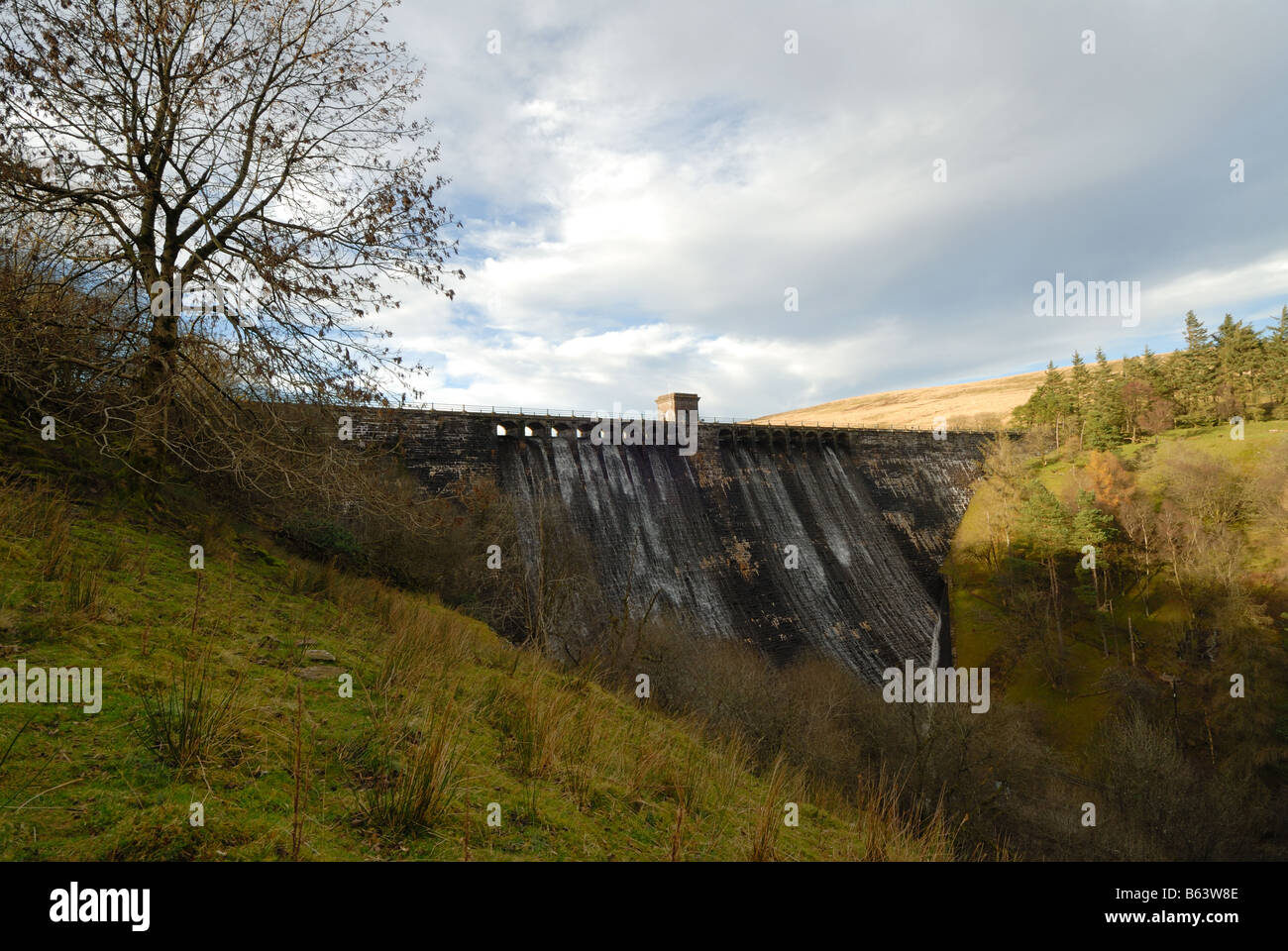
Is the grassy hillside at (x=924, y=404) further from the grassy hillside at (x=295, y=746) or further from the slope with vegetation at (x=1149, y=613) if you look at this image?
the grassy hillside at (x=295, y=746)

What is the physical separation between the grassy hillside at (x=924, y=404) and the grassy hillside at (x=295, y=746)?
118 metres

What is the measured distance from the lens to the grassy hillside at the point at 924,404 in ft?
404

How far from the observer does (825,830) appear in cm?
705

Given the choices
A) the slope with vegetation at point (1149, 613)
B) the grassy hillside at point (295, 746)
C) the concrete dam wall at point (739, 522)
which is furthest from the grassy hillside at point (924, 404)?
the grassy hillside at point (295, 746)

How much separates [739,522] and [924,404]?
116832 millimetres

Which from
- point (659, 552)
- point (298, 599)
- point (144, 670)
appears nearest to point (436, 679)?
point (144, 670)

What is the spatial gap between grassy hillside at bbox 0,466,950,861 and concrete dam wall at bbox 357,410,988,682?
20.2 meters

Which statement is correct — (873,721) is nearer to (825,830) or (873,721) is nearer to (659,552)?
(659,552)

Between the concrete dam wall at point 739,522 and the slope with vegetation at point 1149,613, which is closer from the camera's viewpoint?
the slope with vegetation at point 1149,613

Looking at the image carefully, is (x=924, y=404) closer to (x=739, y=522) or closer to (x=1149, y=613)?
(x=1149, y=613)

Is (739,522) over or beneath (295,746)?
over

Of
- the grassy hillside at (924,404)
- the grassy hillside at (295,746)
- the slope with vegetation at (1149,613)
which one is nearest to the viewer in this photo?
the grassy hillside at (295,746)

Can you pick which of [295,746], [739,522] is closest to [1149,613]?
[739,522]

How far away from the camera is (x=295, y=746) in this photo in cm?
465
